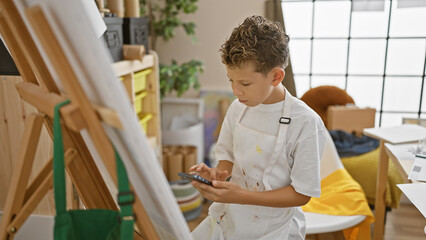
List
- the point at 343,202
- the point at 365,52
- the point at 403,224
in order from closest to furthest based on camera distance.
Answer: the point at 343,202 → the point at 403,224 → the point at 365,52

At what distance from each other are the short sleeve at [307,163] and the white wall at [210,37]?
7.23 ft

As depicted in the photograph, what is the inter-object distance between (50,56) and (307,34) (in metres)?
2.91

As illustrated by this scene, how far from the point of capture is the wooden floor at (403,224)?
8.80ft

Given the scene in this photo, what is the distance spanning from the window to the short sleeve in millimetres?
2405

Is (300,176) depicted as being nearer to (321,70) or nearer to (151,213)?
(151,213)

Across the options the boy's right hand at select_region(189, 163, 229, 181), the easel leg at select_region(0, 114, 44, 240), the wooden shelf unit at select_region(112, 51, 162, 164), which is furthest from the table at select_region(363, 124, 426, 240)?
the easel leg at select_region(0, 114, 44, 240)

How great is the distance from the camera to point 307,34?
3387 millimetres

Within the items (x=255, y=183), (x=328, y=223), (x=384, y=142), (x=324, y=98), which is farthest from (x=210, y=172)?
(x=324, y=98)

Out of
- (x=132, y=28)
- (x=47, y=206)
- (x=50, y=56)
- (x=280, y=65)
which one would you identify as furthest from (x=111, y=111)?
(x=132, y=28)

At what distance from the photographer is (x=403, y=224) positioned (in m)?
2.85

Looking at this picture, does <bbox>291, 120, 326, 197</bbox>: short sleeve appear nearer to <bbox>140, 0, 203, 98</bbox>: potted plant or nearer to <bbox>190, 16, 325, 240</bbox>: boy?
<bbox>190, 16, 325, 240</bbox>: boy

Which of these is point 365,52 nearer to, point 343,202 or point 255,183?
point 343,202

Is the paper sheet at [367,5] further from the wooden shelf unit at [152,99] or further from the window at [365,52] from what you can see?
the wooden shelf unit at [152,99]

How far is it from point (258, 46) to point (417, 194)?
74 cm
